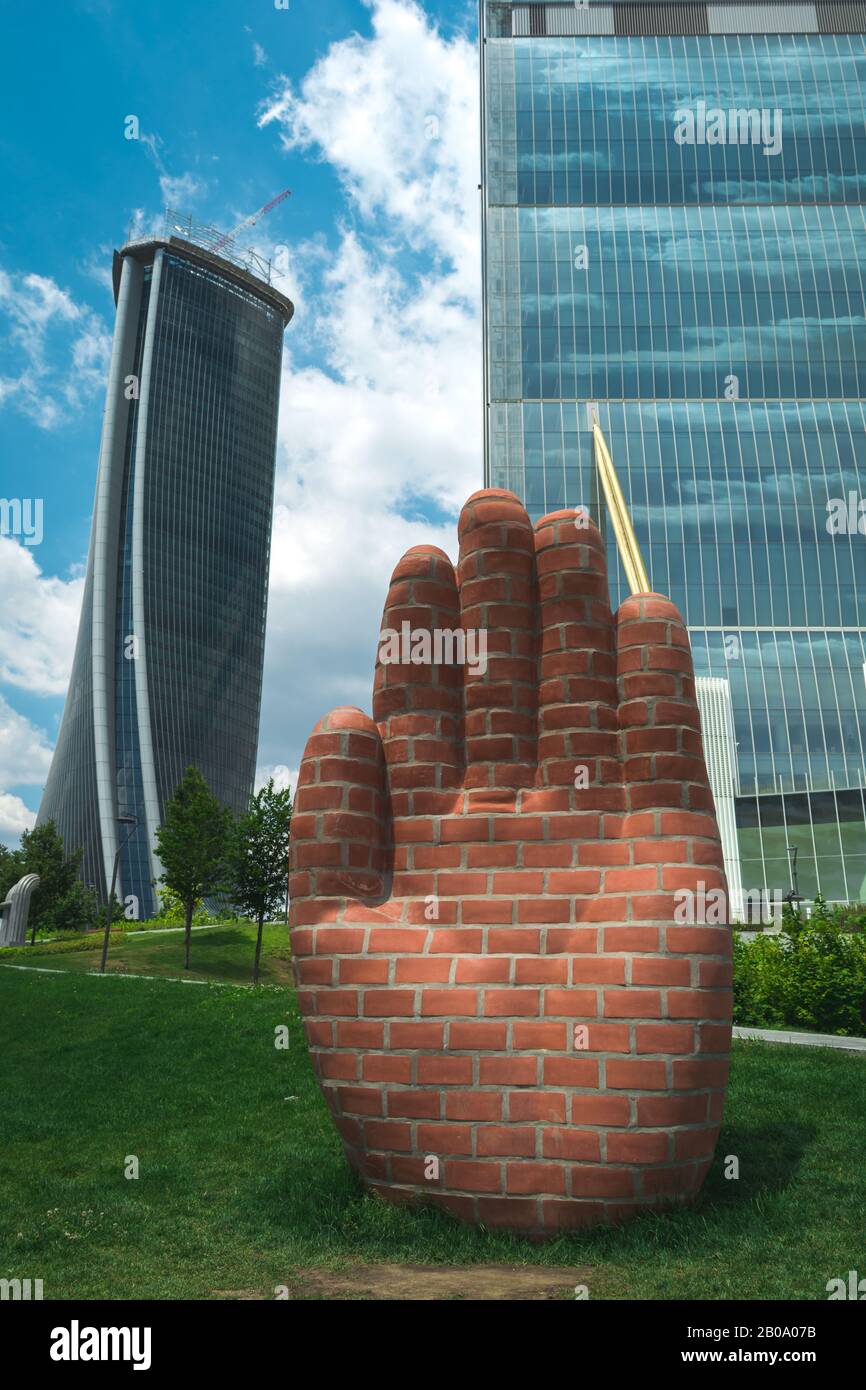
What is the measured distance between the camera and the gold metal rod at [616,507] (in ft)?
164

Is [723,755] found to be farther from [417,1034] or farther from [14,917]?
[417,1034]

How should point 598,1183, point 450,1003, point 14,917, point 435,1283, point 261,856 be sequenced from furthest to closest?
1. point 14,917
2. point 261,856
3. point 450,1003
4. point 598,1183
5. point 435,1283

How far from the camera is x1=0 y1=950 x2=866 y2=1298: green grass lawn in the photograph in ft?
14.8

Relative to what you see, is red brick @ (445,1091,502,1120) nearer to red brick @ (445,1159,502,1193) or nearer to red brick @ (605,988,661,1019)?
red brick @ (445,1159,502,1193)

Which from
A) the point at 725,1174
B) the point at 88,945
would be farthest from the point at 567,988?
the point at 88,945

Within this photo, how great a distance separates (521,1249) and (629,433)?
6270 cm

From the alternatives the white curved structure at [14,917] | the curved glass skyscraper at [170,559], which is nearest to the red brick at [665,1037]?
the white curved structure at [14,917]

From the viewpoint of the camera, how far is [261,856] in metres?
30.3

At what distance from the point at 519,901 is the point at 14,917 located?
117 feet

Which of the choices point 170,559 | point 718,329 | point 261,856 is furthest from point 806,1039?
point 170,559

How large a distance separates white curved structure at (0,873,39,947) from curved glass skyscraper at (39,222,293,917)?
161 ft

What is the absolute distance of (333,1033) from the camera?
5422 mm

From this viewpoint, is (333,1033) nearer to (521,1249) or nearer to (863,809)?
(521,1249)

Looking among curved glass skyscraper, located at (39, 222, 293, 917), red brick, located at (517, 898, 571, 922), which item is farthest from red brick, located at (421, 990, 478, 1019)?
curved glass skyscraper, located at (39, 222, 293, 917)
